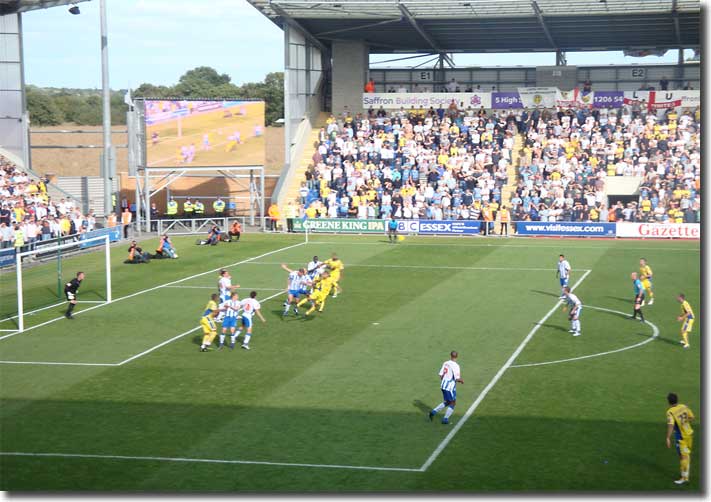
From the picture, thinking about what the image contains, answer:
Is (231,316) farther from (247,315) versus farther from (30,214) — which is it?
(30,214)

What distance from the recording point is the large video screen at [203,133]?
165ft

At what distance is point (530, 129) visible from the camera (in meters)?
56.4

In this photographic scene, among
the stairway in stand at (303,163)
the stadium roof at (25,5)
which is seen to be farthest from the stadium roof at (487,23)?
the stadium roof at (25,5)

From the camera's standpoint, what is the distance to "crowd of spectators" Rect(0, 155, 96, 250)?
41625mm

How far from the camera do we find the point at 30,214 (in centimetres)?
4494

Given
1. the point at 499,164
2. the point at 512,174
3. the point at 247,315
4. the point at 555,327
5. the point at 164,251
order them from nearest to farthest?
1. the point at 247,315
2. the point at 555,327
3. the point at 164,251
4. the point at 499,164
5. the point at 512,174

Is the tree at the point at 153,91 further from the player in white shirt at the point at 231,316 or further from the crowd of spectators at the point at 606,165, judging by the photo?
the player in white shirt at the point at 231,316

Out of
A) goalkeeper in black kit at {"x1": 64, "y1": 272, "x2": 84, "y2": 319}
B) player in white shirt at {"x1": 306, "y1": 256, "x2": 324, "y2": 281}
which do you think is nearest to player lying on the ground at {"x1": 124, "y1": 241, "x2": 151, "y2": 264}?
goalkeeper in black kit at {"x1": 64, "y1": 272, "x2": 84, "y2": 319}

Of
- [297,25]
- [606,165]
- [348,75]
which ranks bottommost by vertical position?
[606,165]

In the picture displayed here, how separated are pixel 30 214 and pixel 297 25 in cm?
2036

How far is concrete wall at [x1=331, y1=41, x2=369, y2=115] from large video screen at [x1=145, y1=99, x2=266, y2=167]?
1085 cm

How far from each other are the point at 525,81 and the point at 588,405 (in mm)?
46296

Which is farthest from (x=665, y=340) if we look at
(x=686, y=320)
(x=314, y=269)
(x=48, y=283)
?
(x=48, y=283)

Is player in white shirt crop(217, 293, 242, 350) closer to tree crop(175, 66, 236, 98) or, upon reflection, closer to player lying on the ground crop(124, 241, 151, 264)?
player lying on the ground crop(124, 241, 151, 264)
